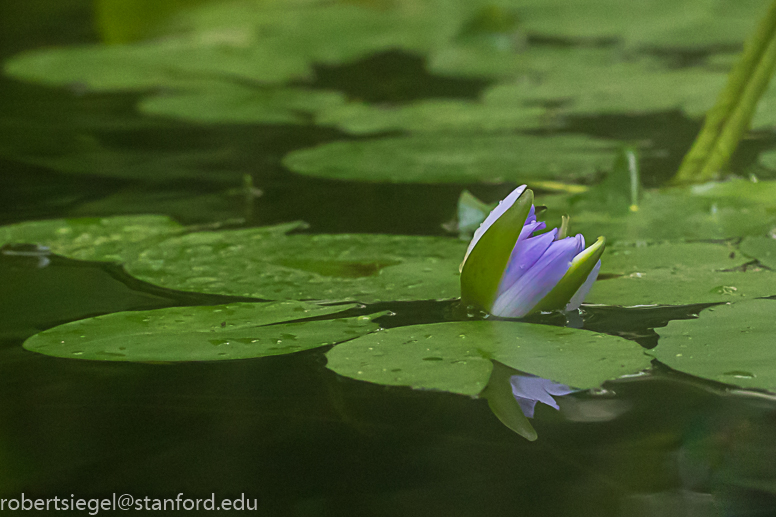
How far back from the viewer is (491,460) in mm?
573

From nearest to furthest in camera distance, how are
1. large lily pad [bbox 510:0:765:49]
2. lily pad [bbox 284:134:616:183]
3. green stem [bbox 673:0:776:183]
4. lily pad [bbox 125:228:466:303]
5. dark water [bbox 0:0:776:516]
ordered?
dark water [bbox 0:0:776:516] → lily pad [bbox 125:228:466:303] → green stem [bbox 673:0:776:183] → lily pad [bbox 284:134:616:183] → large lily pad [bbox 510:0:765:49]

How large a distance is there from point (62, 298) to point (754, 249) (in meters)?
0.84

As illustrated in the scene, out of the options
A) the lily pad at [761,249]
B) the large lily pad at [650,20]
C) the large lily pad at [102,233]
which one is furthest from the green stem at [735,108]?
the large lily pad at [650,20]

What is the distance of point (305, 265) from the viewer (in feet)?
3.19

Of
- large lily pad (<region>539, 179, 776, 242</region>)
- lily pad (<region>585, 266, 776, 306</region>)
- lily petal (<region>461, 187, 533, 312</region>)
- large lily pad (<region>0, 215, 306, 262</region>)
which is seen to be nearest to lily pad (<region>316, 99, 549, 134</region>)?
large lily pad (<region>539, 179, 776, 242</region>)

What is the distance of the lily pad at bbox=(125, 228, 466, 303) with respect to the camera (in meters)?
0.88

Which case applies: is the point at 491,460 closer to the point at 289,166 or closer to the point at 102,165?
the point at 289,166

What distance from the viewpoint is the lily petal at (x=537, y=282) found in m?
0.75

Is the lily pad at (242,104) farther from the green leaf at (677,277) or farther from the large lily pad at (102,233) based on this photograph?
the green leaf at (677,277)

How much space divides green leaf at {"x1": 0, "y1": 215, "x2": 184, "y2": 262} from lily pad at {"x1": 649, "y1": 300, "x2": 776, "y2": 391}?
70 centimetres

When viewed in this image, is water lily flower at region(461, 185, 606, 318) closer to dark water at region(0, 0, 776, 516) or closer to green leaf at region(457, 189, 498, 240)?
dark water at region(0, 0, 776, 516)

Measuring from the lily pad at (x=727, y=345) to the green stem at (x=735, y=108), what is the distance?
1.95 feet

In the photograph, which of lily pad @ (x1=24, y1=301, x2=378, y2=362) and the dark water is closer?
the dark water

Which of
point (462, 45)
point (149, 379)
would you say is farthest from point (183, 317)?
point (462, 45)
